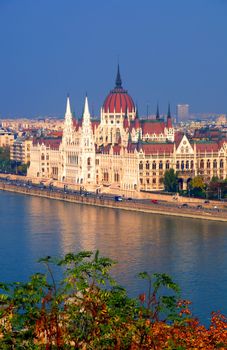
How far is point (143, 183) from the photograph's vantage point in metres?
35.5

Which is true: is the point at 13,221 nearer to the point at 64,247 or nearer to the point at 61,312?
the point at 64,247

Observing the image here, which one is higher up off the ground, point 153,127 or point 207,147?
point 153,127

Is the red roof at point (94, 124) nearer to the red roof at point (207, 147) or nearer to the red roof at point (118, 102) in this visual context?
the red roof at point (118, 102)

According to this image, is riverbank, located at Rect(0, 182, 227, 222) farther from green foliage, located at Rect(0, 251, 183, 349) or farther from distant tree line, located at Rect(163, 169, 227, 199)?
green foliage, located at Rect(0, 251, 183, 349)

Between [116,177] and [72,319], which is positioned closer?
[72,319]

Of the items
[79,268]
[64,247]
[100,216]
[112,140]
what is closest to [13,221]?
[100,216]

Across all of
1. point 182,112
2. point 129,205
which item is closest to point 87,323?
point 129,205

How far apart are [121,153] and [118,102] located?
4903mm

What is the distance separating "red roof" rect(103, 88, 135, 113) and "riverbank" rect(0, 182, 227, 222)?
15.7 ft

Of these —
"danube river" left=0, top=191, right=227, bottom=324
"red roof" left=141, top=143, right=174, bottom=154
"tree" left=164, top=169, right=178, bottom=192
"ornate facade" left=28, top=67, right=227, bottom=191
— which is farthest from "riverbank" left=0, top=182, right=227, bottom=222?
"red roof" left=141, top=143, right=174, bottom=154

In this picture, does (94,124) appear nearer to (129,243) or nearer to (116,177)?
(116,177)

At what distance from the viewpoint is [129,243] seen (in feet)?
73.6

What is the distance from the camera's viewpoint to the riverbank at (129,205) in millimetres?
28734

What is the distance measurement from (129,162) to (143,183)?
3.18 feet
